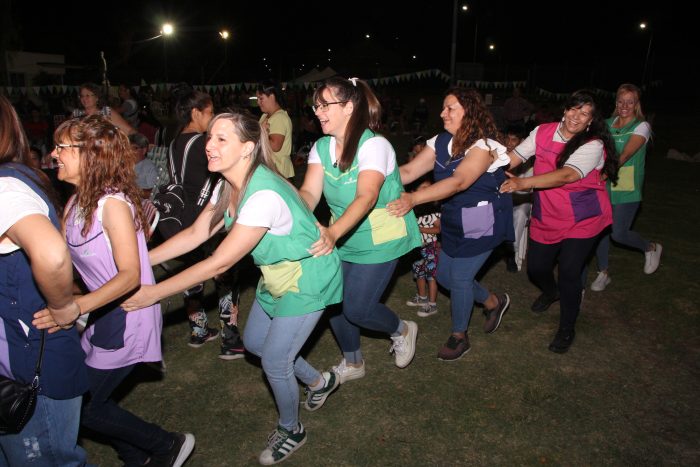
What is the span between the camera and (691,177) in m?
11.9

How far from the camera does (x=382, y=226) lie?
339cm

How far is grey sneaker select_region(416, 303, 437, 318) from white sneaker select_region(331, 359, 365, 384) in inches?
49.5

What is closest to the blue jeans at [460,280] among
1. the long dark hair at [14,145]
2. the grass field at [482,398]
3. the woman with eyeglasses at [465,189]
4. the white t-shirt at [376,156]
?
the woman with eyeglasses at [465,189]

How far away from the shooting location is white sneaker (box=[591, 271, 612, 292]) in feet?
18.6

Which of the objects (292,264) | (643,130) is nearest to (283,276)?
(292,264)

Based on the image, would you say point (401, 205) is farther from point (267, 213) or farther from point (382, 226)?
point (267, 213)

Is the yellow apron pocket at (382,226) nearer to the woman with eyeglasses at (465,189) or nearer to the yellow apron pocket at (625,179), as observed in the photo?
the woman with eyeglasses at (465,189)

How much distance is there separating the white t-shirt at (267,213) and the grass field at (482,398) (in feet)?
5.03

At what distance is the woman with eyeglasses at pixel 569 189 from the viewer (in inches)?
153

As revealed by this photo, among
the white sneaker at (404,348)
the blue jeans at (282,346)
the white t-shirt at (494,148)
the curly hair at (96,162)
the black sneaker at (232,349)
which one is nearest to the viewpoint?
the curly hair at (96,162)

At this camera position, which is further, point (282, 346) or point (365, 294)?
point (365, 294)

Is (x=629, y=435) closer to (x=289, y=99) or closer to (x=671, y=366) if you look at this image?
(x=671, y=366)

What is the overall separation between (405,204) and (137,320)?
5.66 feet

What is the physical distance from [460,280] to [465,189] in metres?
0.74
